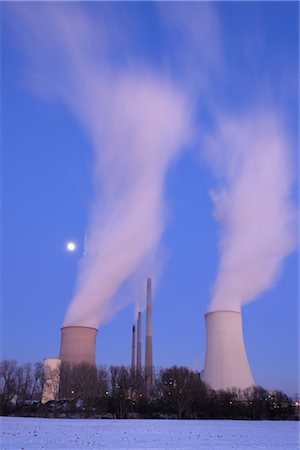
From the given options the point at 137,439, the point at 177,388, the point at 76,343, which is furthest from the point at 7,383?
the point at 137,439

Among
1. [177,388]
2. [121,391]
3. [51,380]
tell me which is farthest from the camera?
[51,380]

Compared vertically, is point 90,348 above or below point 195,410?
above

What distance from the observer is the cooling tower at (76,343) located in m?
39.9

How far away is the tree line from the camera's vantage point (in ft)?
114

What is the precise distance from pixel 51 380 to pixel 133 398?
451 inches

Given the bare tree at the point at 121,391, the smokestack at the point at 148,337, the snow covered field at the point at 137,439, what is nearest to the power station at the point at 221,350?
the bare tree at the point at 121,391

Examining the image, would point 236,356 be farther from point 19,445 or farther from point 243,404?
point 19,445

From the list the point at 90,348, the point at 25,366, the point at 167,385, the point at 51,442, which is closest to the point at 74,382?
the point at 90,348

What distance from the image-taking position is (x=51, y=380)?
149ft

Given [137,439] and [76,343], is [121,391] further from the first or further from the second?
[137,439]

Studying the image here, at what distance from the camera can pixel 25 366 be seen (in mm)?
50312

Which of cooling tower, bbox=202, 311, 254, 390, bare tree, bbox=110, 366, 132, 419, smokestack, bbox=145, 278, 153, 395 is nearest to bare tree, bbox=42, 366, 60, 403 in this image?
bare tree, bbox=110, 366, 132, 419

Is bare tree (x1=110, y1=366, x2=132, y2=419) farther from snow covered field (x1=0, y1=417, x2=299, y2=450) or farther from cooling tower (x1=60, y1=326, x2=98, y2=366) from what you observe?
snow covered field (x1=0, y1=417, x2=299, y2=450)

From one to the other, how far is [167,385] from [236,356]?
32.7 ft
